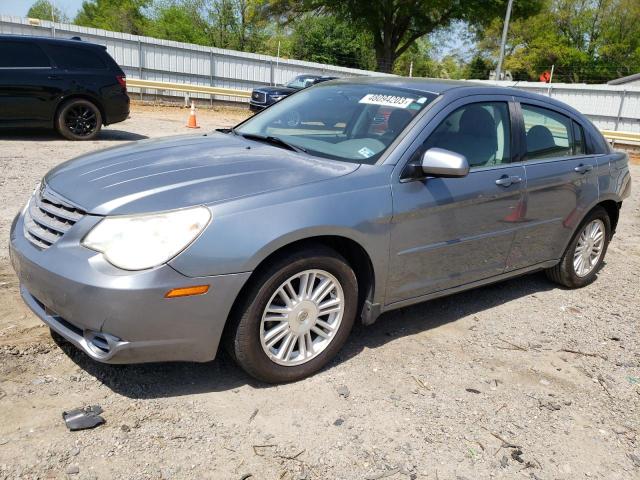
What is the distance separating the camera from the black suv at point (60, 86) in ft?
33.8

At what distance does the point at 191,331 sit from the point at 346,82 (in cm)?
254

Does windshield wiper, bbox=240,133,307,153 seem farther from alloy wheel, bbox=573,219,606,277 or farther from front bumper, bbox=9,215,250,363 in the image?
alloy wheel, bbox=573,219,606,277

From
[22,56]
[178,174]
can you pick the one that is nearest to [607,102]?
[22,56]

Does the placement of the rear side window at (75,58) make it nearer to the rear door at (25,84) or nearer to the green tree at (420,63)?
the rear door at (25,84)

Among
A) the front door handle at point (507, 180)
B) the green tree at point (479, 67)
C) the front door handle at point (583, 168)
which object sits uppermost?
the green tree at point (479, 67)

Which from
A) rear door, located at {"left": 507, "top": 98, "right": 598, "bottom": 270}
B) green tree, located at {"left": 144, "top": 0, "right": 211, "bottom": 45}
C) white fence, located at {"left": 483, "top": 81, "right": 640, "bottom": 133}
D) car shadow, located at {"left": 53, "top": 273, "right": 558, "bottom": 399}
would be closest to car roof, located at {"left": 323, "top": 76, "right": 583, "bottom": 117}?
rear door, located at {"left": 507, "top": 98, "right": 598, "bottom": 270}

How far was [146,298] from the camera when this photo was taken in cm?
270

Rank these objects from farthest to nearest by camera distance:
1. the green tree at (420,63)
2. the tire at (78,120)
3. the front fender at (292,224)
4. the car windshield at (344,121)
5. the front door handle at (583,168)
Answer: the green tree at (420,63) < the tire at (78,120) < the front door handle at (583,168) < the car windshield at (344,121) < the front fender at (292,224)

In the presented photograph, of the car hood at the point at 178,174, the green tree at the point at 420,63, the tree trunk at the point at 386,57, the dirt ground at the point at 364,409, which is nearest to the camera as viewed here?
the dirt ground at the point at 364,409

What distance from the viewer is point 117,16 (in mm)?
63531

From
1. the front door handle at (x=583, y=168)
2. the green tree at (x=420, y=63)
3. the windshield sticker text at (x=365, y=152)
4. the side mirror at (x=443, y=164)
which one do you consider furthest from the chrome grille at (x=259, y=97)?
the green tree at (x=420, y=63)

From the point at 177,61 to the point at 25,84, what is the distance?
45.1 feet

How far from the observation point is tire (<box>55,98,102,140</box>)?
433 inches

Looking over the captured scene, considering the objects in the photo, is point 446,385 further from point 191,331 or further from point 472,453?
point 191,331
